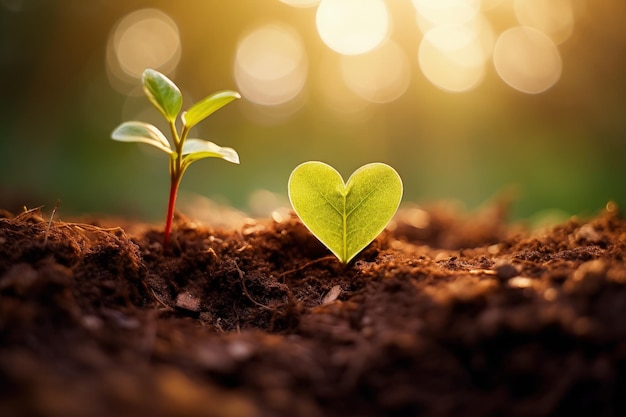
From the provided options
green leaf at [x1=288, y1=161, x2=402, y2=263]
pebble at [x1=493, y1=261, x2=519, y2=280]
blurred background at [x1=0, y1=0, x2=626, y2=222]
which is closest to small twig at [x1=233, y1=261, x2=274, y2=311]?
green leaf at [x1=288, y1=161, x2=402, y2=263]

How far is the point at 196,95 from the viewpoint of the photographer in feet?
26.2

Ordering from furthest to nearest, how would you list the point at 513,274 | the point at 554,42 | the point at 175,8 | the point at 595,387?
the point at 175,8
the point at 554,42
the point at 513,274
the point at 595,387

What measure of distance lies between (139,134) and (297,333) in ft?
2.30

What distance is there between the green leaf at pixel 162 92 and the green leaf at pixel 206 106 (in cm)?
4

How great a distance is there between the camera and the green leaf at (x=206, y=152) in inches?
53.9

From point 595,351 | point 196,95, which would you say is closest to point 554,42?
point 196,95

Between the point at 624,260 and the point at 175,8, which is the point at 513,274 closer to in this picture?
the point at 624,260

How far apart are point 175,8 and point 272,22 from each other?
5.38 ft

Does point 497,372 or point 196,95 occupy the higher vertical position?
point 196,95

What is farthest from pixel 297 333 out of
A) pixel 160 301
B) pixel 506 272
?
pixel 506 272

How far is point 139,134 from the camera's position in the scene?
1.36 metres

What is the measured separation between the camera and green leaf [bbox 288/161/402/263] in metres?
1.42

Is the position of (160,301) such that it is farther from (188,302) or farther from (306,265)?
(306,265)

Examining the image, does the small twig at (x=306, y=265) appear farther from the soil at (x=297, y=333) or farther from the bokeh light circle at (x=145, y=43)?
the bokeh light circle at (x=145, y=43)
